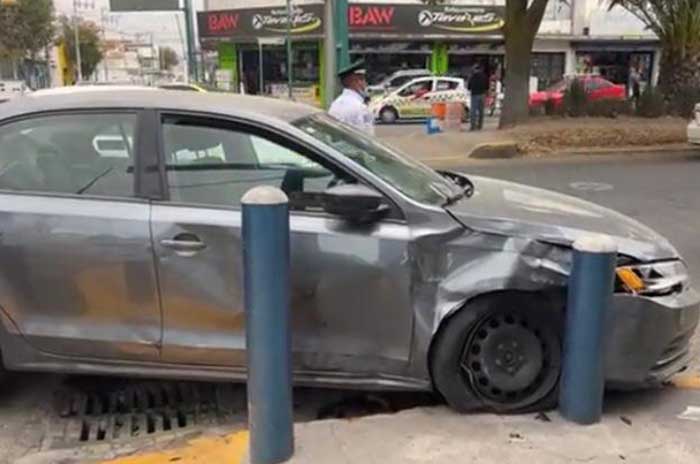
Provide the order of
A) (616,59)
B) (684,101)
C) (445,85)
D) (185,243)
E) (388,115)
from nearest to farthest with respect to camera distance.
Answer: (185,243), (684,101), (388,115), (445,85), (616,59)

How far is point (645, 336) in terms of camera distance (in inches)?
133

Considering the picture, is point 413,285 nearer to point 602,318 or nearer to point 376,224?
point 376,224

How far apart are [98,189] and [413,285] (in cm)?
159

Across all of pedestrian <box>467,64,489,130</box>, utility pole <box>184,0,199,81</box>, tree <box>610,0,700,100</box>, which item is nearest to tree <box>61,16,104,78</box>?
utility pole <box>184,0,199,81</box>

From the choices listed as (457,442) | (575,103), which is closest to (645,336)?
(457,442)

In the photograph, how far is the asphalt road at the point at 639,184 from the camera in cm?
786

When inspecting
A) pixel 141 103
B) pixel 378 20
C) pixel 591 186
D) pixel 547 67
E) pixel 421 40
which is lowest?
pixel 591 186

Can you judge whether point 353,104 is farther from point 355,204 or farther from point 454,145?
point 454,145

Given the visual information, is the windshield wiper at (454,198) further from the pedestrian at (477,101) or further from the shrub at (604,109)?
the pedestrian at (477,101)

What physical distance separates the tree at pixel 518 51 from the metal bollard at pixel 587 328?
13.0m

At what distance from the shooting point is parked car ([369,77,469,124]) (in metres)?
25.2

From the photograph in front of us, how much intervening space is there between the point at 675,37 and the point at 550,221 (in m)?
14.6

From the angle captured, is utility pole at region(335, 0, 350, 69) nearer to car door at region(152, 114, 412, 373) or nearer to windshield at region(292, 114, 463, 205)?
windshield at region(292, 114, 463, 205)

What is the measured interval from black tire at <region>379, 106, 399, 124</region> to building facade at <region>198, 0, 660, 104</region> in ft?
21.7
